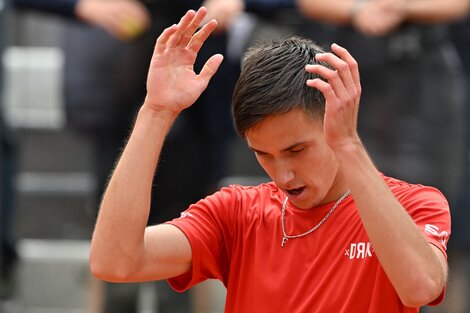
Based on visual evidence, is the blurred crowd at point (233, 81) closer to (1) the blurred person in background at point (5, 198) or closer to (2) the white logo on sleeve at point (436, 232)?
(1) the blurred person in background at point (5, 198)

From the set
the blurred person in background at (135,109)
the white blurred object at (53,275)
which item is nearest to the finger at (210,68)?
the blurred person in background at (135,109)

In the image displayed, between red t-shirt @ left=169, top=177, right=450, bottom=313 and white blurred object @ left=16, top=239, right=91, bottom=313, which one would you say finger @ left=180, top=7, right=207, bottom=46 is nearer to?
red t-shirt @ left=169, top=177, right=450, bottom=313

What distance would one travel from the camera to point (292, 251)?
3.25 metres

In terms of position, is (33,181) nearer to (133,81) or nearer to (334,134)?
(133,81)

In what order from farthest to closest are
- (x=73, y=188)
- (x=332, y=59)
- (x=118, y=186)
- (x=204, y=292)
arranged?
(x=73, y=188)
(x=204, y=292)
(x=118, y=186)
(x=332, y=59)

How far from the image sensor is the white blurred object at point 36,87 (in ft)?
22.5

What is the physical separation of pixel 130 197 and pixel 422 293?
855 millimetres

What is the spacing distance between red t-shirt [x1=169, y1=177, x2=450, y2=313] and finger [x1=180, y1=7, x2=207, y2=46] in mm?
551

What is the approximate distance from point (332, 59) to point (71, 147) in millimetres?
4239

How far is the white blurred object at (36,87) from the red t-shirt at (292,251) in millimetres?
3613

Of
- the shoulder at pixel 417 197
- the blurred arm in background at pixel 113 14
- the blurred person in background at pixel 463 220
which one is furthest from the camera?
the blurred person in background at pixel 463 220

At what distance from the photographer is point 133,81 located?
5797mm

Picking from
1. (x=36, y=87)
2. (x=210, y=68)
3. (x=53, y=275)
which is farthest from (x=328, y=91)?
(x=36, y=87)

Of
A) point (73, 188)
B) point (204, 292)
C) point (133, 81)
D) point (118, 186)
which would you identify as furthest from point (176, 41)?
point (73, 188)
